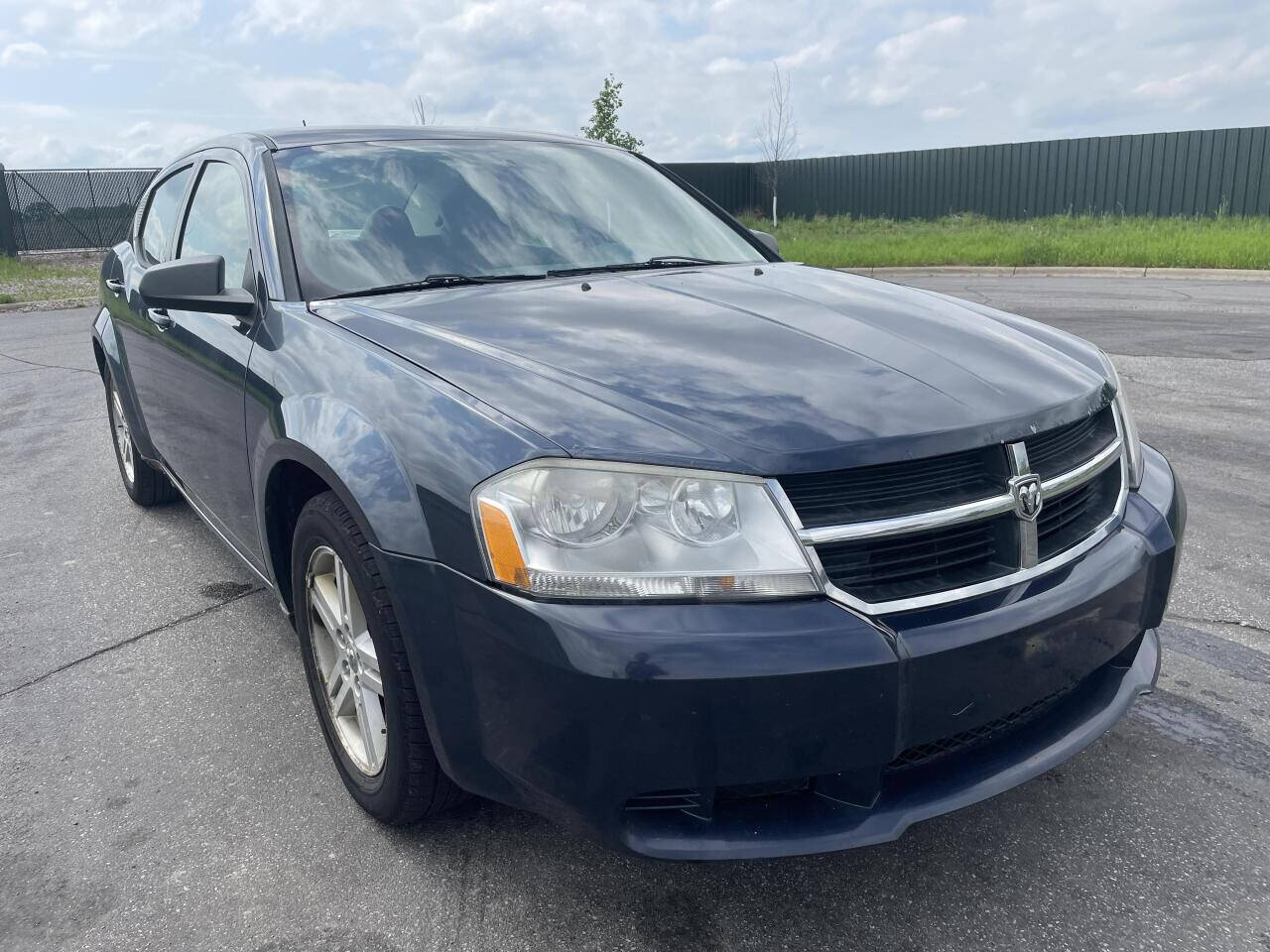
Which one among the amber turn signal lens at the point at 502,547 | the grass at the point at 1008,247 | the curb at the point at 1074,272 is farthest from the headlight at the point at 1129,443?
the grass at the point at 1008,247

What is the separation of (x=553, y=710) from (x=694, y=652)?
273mm

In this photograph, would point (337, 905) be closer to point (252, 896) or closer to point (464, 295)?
point (252, 896)

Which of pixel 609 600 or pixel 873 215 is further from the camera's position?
pixel 873 215

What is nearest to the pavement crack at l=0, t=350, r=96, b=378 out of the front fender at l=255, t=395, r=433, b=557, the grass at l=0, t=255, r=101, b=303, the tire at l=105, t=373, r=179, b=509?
the tire at l=105, t=373, r=179, b=509

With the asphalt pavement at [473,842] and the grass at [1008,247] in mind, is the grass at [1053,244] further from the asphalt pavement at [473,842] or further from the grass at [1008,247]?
the asphalt pavement at [473,842]

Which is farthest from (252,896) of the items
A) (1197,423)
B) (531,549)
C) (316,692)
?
(1197,423)

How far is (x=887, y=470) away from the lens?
189 cm

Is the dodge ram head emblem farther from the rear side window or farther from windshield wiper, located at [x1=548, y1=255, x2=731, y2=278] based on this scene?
the rear side window

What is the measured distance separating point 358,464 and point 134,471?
11.2 ft

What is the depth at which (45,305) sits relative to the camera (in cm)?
1565

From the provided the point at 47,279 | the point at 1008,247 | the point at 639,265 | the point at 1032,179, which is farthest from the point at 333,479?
the point at 1032,179

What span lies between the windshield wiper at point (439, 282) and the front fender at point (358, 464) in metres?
0.40

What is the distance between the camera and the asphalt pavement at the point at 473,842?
6.75 ft

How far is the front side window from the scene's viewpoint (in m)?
3.15
